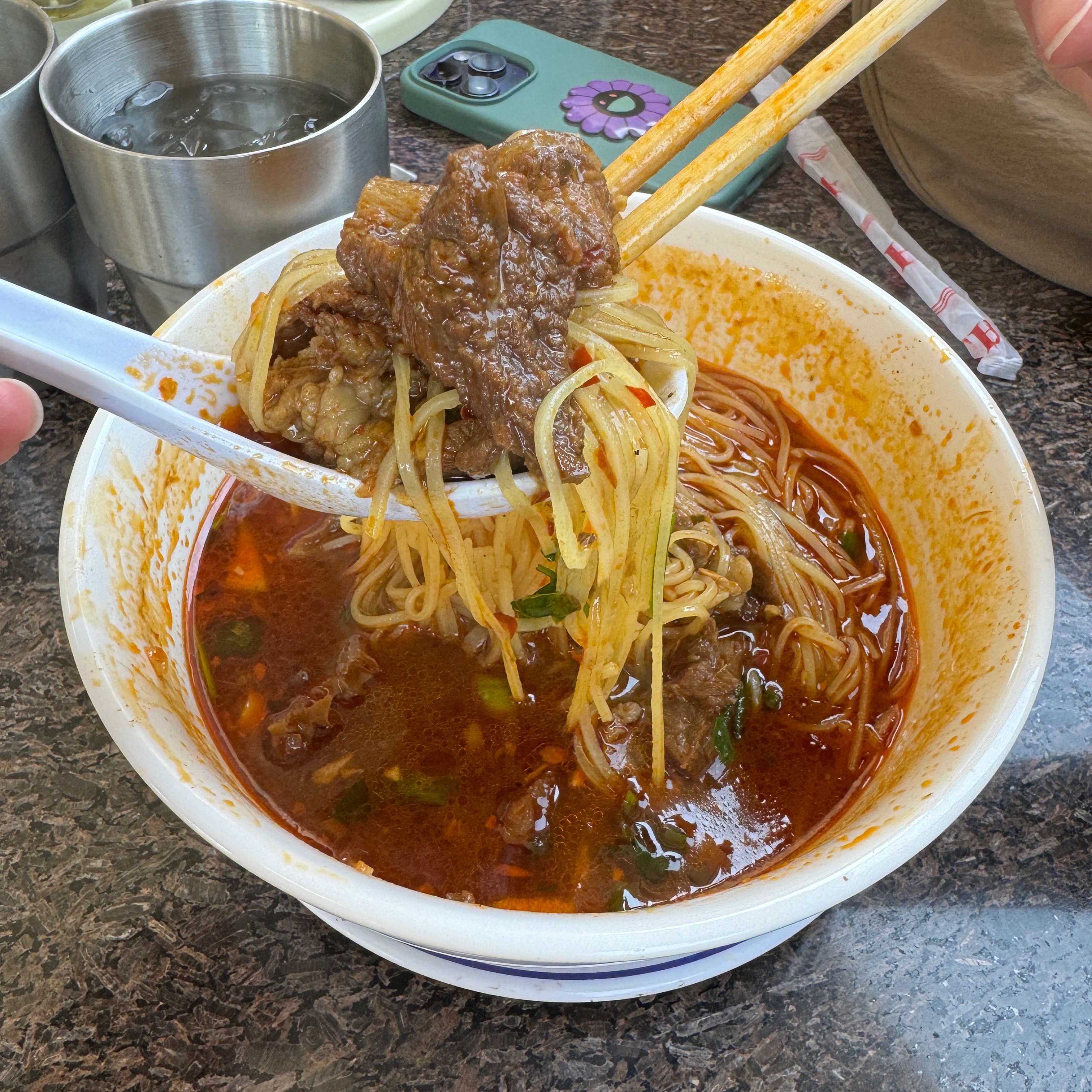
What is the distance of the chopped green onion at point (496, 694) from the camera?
6.44ft

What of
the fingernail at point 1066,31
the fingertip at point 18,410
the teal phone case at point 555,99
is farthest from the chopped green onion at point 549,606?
the teal phone case at point 555,99

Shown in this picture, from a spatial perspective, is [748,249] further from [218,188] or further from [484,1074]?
[484,1074]

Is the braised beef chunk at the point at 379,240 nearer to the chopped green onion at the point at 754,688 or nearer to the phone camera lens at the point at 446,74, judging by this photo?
the chopped green onion at the point at 754,688

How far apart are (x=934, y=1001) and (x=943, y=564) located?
0.83 meters

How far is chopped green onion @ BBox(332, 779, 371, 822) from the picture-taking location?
1.77 metres

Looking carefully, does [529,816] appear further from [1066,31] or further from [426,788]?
[1066,31]

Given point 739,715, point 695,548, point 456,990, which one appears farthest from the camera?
point 695,548

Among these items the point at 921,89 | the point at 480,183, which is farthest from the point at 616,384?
the point at 921,89

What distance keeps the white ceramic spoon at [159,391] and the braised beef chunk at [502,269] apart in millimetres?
172

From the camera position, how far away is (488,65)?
3180 mm

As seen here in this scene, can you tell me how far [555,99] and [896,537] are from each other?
6.19ft

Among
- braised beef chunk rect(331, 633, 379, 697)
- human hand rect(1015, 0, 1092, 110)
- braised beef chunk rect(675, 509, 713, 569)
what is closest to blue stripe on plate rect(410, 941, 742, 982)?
braised beef chunk rect(331, 633, 379, 697)

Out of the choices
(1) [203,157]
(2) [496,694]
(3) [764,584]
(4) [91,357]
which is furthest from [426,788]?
(1) [203,157]

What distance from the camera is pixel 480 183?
1.33 meters
